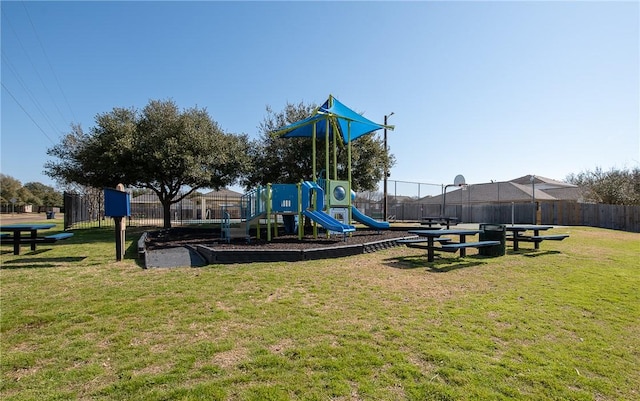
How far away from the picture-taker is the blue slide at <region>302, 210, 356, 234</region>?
34.6 feet

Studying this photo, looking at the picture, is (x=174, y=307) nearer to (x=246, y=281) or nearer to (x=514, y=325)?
(x=246, y=281)

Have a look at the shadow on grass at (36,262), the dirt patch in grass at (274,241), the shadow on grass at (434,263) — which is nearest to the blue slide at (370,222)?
the dirt patch in grass at (274,241)

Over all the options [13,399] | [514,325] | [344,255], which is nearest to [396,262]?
[344,255]

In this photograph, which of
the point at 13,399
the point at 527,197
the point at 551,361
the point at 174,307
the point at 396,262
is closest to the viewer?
the point at 13,399

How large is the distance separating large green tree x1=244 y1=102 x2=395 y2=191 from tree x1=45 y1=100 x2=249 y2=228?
105 cm

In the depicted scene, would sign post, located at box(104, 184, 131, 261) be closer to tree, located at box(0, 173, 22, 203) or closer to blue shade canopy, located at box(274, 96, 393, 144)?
blue shade canopy, located at box(274, 96, 393, 144)

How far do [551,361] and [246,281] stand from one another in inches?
175

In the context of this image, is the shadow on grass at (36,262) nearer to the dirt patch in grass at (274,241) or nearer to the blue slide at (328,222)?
the dirt patch in grass at (274,241)

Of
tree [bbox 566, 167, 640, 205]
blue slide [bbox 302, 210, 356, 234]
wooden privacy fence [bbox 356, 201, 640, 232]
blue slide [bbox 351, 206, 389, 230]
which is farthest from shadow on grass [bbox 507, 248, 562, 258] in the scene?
tree [bbox 566, 167, 640, 205]

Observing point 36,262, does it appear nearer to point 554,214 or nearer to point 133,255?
point 133,255

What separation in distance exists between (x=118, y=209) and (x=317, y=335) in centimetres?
710

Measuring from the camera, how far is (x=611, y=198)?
2884 centimetres

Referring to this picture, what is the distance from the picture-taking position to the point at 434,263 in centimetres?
796

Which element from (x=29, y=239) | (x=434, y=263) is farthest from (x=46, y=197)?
(x=434, y=263)
